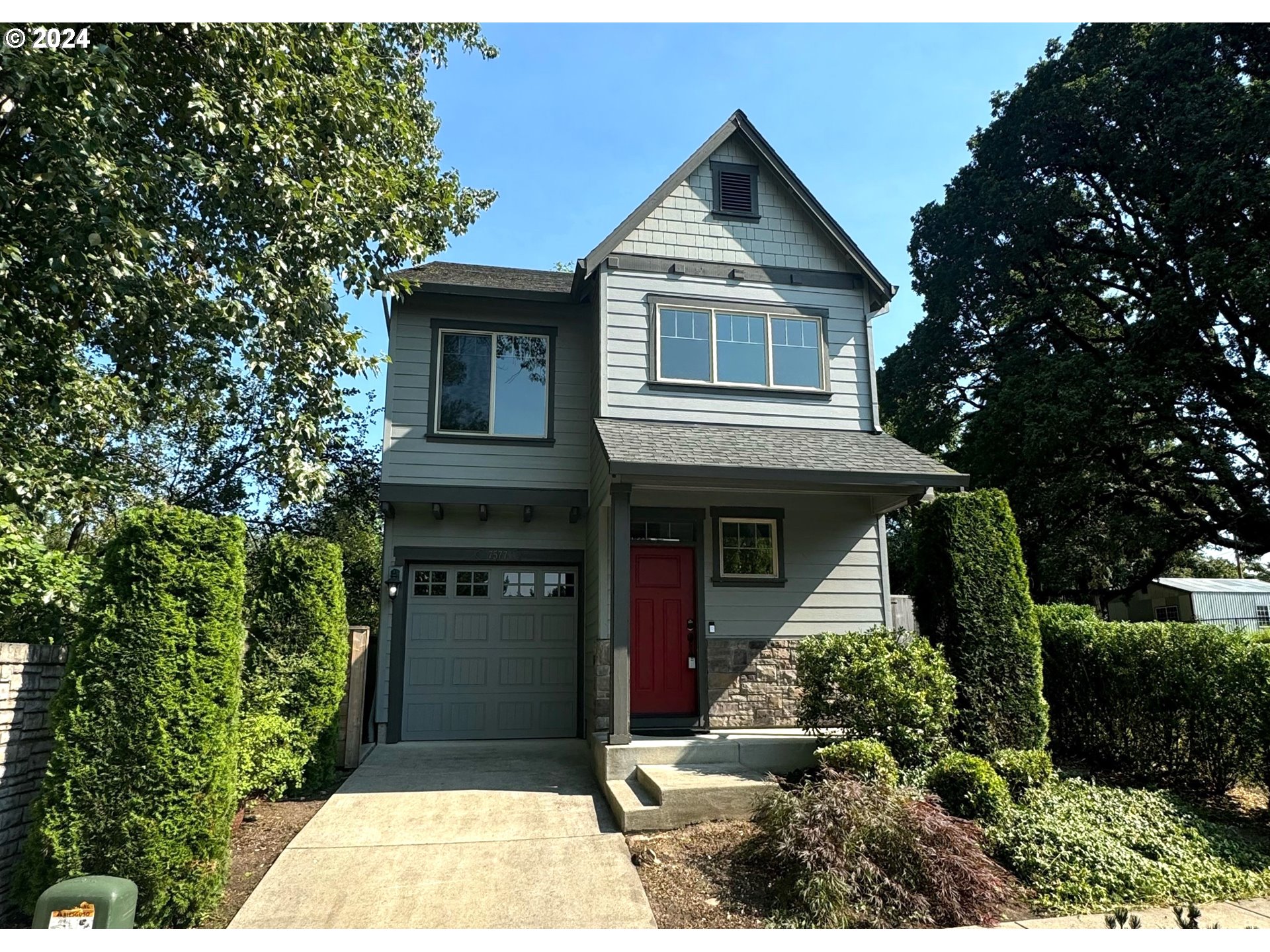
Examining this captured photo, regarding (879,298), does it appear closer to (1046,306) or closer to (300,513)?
(1046,306)

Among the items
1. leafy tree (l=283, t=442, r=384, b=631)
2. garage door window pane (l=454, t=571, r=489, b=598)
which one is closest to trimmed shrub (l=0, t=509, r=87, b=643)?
garage door window pane (l=454, t=571, r=489, b=598)

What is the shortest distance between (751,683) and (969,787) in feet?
11.2

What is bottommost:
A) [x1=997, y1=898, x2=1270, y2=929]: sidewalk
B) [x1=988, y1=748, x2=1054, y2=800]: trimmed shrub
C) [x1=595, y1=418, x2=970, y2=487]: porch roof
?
[x1=997, y1=898, x2=1270, y2=929]: sidewalk

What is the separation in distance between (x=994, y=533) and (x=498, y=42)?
36.3 ft

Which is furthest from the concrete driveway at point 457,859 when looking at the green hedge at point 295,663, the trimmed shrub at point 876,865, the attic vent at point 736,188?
the attic vent at point 736,188

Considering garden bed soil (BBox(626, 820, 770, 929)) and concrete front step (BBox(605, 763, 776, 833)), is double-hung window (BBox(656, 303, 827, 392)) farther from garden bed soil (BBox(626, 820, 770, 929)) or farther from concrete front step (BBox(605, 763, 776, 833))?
garden bed soil (BBox(626, 820, 770, 929))

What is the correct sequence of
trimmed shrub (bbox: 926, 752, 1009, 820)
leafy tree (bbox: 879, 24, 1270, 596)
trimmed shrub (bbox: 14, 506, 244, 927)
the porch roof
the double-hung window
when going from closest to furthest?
1. trimmed shrub (bbox: 14, 506, 244, 927)
2. trimmed shrub (bbox: 926, 752, 1009, 820)
3. the porch roof
4. the double-hung window
5. leafy tree (bbox: 879, 24, 1270, 596)

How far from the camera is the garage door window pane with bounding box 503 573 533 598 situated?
9.84m

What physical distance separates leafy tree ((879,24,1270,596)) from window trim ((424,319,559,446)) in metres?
10.7

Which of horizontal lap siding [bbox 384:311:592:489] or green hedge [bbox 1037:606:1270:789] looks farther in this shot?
horizontal lap siding [bbox 384:311:592:489]

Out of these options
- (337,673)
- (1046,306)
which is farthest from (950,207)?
(337,673)

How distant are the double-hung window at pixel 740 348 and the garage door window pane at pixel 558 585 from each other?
9.78ft

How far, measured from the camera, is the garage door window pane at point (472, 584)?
9719 mm

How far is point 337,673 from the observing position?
292 inches
